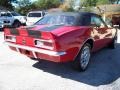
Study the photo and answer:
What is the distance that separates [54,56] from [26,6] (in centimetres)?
4316

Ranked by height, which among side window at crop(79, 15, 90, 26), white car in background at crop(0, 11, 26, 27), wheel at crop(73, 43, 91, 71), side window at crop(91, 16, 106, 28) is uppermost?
side window at crop(79, 15, 90, 26)

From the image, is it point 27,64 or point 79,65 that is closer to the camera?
point 79,65

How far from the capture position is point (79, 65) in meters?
6.08

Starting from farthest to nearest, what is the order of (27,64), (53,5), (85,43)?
(53,5), (27,64), (85,43)

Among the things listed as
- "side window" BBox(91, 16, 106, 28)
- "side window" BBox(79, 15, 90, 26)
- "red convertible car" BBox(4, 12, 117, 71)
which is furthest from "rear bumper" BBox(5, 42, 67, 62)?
"side window" BBox(91, 16, 106, 28)

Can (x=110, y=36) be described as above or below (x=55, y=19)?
below

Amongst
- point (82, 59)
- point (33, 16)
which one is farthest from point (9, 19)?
point (82, 59)

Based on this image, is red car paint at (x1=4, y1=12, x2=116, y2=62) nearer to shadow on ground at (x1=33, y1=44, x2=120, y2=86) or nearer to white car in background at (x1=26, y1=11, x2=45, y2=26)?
shadow on ground at (x1=33, y1=44, x2=120, y2=86)

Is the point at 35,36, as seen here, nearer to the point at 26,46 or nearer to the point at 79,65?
the point at 26,46

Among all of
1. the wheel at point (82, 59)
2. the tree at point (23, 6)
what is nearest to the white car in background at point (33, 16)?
the wheel at point (82, 59)

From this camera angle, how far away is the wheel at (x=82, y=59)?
601 centimetres

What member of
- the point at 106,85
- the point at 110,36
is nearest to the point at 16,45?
the point at 106,85

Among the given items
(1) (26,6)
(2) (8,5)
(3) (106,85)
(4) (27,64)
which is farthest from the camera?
(1) (26,6)

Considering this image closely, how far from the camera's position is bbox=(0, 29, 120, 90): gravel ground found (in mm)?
5238
